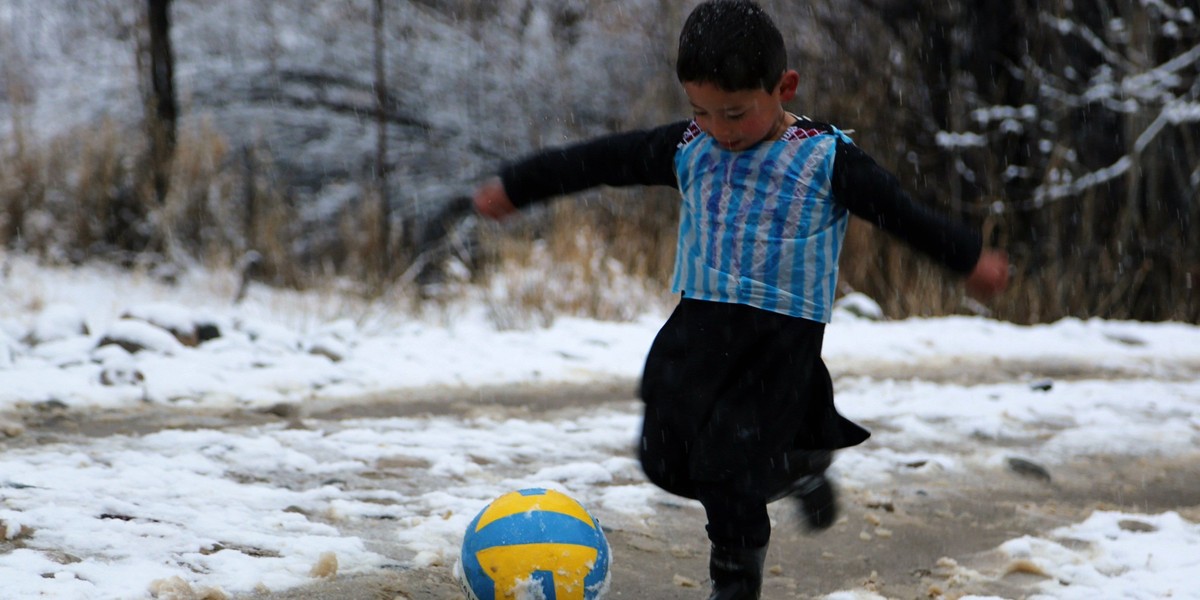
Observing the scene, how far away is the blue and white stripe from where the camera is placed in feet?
8.82

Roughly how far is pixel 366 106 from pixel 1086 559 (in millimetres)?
12924

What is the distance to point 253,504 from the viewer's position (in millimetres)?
3391

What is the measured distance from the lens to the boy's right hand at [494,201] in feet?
9.96

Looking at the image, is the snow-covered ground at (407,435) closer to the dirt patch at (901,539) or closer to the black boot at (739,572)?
the dirt patch at (901,539)

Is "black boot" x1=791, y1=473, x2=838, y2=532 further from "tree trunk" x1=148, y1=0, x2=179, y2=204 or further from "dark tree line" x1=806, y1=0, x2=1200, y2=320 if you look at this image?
"tree trunk" x1=148, y1=0, x2=179, y2=204

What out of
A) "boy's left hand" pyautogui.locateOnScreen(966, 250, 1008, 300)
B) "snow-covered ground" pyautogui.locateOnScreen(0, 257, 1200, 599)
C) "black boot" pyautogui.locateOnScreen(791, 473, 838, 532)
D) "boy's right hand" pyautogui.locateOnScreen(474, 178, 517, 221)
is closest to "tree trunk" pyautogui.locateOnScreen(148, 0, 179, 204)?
"snow-covered ground" pyautogui.locateOnScreen(0, 257, 1200, 599)

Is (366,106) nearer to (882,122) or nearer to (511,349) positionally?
(882,122)

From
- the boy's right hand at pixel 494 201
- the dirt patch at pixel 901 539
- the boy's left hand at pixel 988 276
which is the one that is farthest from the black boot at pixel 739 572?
the boy's right hand at pixel 494 201

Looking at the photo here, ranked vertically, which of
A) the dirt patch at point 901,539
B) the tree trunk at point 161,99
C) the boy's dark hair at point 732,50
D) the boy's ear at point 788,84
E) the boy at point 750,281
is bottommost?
the dirt patch at point 901,539

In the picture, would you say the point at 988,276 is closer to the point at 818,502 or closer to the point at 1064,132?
the point at 818,502

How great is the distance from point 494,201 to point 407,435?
1857 millimetres

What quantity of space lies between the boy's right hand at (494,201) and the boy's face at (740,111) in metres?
0.61

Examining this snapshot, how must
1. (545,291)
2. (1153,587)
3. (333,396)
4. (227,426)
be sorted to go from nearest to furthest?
(1153,587) < (227,426) < (333,396) < (545,291)

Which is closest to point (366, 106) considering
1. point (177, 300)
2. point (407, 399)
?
point (177, 300)
